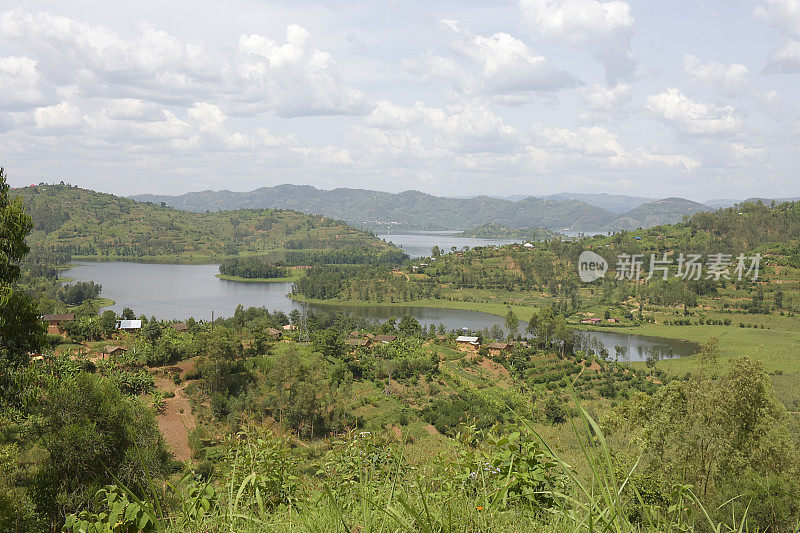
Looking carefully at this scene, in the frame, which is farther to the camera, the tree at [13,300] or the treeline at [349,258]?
the treeline at [349,258]

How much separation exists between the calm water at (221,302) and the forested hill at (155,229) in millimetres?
16174

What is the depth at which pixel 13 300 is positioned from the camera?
479 cm

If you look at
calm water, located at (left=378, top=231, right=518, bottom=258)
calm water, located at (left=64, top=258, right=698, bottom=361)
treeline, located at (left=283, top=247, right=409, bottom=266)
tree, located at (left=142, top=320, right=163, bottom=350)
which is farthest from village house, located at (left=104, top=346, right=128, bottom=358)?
calm water, located at (left=378, top=231, right=518, bottom=258)

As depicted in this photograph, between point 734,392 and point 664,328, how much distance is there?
34453 millimetres

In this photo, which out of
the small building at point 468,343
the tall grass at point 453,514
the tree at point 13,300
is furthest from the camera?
the small building at point 468,343

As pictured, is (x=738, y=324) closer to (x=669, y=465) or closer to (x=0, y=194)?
(x=669, y=465)

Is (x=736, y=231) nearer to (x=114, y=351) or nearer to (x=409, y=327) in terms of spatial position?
(x=409, y=327)

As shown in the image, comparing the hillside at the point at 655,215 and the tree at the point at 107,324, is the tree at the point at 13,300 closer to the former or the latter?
the tree at the point at 107,324

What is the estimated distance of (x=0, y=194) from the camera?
497 centimetres

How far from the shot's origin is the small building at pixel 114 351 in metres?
18.0

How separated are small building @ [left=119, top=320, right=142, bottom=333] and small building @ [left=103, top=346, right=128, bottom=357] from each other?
21.0ft

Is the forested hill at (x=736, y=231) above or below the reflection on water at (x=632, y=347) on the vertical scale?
above

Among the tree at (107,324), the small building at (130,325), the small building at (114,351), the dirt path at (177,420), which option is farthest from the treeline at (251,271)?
the dirt path at (177,420)

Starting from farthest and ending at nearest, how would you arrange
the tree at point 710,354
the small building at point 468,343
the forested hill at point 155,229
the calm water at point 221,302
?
the forested hill at point 155,229, the calm water at point 221,302, the small building at point 468,343, the tree at point 710,354
